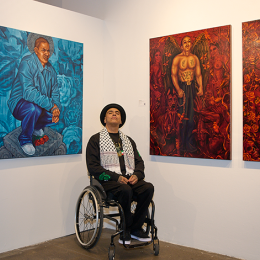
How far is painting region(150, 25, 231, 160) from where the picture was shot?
10.5ft

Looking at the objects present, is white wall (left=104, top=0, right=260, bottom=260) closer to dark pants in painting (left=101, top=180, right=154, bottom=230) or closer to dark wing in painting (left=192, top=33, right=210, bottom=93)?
dark wing in painting (left=192, top=33, right=210, bottom=93)

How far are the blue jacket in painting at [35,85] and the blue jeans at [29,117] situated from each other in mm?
44

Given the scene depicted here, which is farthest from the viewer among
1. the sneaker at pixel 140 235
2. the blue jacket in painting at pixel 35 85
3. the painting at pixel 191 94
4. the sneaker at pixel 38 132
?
the sneaker at pixel 38 132

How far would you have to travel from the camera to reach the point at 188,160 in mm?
3453

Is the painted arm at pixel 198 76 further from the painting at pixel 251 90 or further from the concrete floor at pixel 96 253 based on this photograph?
the concrete floor at pixel 96 253

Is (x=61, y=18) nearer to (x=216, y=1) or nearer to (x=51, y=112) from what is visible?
(x=51, y=112)

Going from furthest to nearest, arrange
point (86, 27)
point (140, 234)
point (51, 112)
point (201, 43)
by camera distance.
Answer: point (86, 27)
point (51, 112)
point (201, 43)
point (140, 234)

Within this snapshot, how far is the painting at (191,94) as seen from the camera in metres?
3.19

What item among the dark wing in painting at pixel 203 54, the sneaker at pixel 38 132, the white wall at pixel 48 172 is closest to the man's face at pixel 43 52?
the white wall at pixel 48 172

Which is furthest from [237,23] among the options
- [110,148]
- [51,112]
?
[51,112]

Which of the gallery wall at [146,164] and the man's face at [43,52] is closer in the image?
the gallery wall at [146,164]

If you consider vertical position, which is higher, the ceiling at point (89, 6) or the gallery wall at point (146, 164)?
the ceiling at point (89, 6)

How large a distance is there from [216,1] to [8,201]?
9.33 ft

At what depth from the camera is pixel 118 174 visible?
3.23 m
